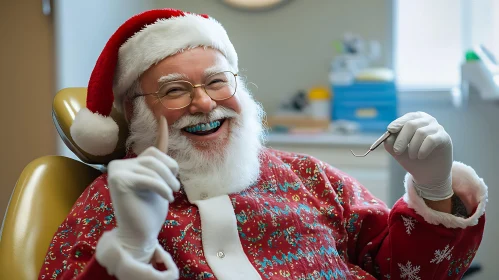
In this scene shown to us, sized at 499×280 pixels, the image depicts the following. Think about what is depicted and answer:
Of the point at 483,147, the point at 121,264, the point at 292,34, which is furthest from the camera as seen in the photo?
the point at 292,34

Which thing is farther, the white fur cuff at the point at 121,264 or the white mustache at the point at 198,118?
the white mustache at the point at 198,118

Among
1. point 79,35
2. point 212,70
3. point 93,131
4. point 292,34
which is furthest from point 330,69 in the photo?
point 93,131

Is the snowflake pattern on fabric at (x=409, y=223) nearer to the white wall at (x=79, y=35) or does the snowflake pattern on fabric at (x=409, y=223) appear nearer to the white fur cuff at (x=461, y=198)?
the white fur cuff at (x=461, y=198)

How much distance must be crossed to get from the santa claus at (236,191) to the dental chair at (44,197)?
80 millimetres

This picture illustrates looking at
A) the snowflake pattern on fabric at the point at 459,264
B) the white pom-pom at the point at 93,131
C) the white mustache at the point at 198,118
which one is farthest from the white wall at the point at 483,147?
the white pom-pom at the point at 93,131

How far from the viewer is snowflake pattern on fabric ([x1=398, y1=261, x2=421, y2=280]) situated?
1.48m

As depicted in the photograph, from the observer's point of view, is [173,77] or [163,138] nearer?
[163,138]

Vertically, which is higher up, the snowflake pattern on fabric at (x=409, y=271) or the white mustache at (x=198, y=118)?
the white mustache at (x=198, y=118)

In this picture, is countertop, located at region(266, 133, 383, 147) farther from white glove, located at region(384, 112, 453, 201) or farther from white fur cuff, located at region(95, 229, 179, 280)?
white fur cuff, located at region(95, 229, 179, 280)

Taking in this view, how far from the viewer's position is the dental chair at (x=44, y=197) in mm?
1413

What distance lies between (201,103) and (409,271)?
0.63 meters

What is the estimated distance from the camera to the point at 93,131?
4.91 feet

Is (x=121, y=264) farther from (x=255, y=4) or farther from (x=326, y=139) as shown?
(x=255, y=4)

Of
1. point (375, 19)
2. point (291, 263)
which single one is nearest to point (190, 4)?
point (375, 19)
